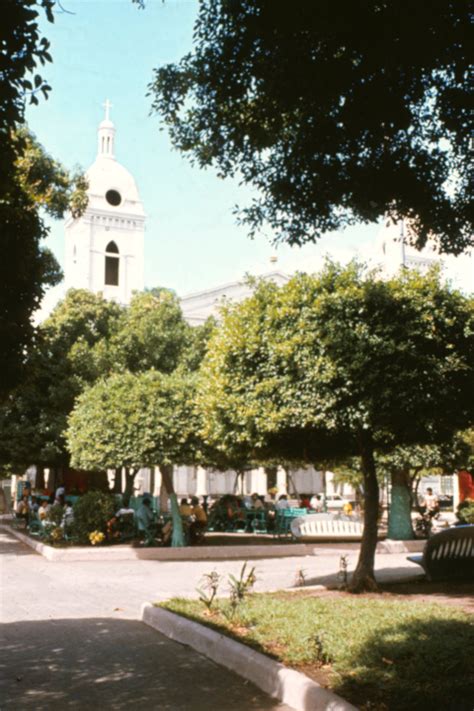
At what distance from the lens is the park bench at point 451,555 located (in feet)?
37.0

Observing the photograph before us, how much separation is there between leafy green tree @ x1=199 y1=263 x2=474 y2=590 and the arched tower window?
43.7 metres

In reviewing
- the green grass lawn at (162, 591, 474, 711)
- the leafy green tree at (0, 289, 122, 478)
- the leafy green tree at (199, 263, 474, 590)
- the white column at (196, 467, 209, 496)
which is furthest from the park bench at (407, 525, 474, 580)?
the white column at (196, 467, 209, 496)

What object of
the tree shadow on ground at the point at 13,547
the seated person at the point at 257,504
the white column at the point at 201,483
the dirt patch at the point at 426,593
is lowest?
the tree shadow on ground at the point at 13,547

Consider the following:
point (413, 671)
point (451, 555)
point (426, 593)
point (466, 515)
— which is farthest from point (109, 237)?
point (413, 671)

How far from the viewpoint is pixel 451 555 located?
37.8 ft

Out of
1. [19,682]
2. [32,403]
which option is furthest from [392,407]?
[32,403]

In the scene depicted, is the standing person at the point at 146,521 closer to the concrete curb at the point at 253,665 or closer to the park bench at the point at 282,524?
the park bench at the point at 282,524

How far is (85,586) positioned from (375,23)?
31.1 ft

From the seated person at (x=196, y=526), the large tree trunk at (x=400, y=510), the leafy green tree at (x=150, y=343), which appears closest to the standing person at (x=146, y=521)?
the seated person at (x=196, y=526)

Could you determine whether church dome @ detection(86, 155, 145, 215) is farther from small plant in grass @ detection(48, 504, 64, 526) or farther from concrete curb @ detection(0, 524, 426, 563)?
concrete curb @ detection(0, 524, 426, 563)

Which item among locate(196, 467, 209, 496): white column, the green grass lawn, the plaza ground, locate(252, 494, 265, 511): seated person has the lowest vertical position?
the plaza ground

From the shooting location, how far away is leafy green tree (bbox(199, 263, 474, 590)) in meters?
9.57

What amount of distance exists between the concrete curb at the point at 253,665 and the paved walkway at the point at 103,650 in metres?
0.10

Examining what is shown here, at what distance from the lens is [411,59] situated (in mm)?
6297
